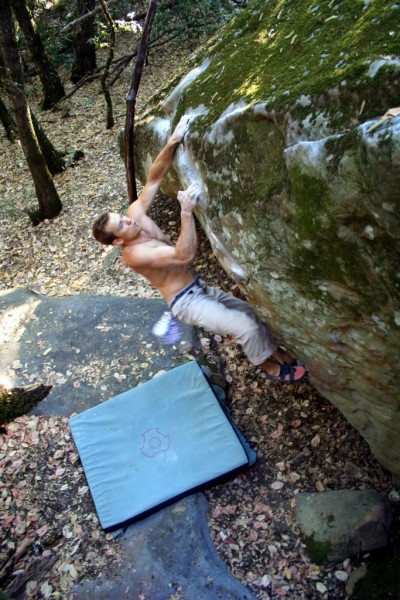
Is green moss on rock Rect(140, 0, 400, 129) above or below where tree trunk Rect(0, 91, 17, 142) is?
above

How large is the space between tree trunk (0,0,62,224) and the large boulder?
3.87 metres

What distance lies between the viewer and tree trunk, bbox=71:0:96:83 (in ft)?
35.6

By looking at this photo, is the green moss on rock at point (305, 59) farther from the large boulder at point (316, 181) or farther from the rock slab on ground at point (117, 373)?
Answer: the rock slab on ground at point (117, 373)

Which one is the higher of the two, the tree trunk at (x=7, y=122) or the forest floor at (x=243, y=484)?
the tree trunk at (x=7, y=122)

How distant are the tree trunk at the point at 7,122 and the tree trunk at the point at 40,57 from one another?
3.18 ft

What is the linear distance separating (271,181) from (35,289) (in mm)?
4603

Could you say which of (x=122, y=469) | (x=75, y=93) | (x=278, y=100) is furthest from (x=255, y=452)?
(x=75, y=93)

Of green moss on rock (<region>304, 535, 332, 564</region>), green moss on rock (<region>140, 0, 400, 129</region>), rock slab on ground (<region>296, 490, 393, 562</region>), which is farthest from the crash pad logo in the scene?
green moss on rock (<region>140, 0, 400, 129</region>)

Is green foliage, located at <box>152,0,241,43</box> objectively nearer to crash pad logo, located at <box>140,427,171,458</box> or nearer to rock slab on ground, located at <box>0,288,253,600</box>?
rock slab on ground, located at <box>0,288,253,600</box>

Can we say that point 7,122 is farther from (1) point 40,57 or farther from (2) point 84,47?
(2) point 84,47

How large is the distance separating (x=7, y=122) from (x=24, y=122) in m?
3.40

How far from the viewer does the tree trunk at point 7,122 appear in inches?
398

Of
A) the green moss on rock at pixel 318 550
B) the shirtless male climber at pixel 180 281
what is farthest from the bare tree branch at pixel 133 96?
the green moss on rock at pixel 318 550

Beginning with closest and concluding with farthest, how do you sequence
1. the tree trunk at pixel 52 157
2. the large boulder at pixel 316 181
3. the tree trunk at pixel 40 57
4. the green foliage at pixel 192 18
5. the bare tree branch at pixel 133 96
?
the large boulder at pixel 316 181 → the bare tree branch at pixel 133 96 → the tree trunk at pixel 52 157 → the tree trunk at pixel 40 57 → the green foliage at pixel 192 18
